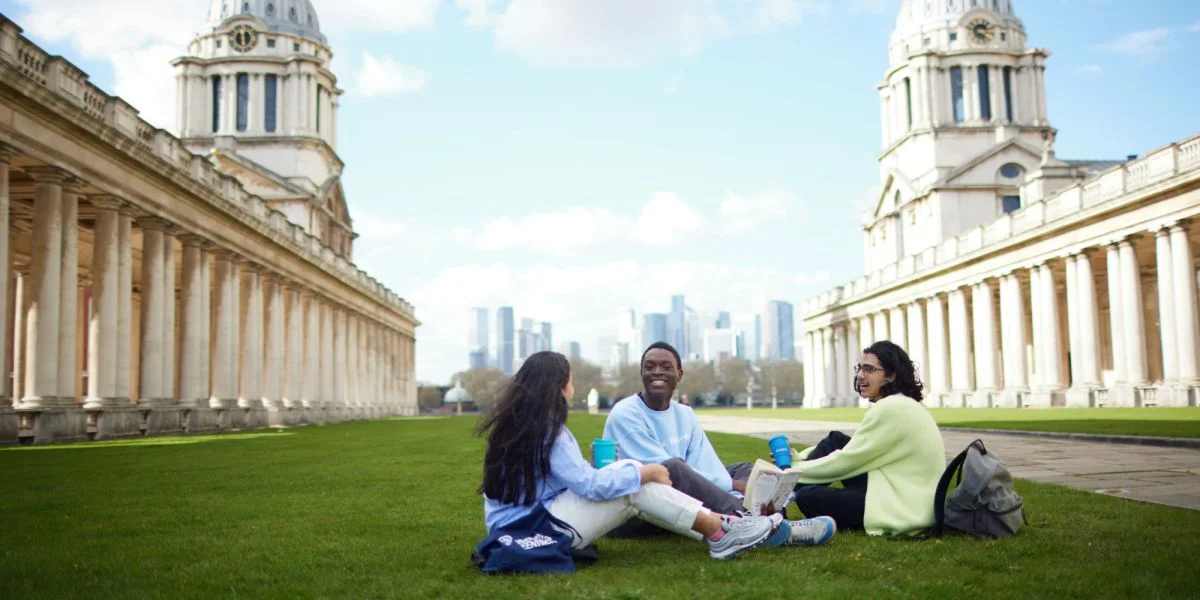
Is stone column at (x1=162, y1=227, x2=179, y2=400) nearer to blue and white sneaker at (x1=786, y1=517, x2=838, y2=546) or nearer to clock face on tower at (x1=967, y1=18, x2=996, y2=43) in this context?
blue and white sneaker at (x1=786, y1=517, x2=838, y2=546)

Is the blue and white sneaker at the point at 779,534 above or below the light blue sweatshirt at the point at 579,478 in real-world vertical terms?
below

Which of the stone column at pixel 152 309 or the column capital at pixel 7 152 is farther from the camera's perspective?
the stone column at pixel 152 309

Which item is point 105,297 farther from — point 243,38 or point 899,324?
point 243,38

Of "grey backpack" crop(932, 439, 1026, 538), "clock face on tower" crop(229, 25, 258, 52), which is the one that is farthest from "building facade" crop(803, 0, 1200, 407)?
"clock face on tower" crop(229, 25, 258, 52)

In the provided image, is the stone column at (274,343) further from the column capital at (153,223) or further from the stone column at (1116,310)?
the stone column at (1116,310)

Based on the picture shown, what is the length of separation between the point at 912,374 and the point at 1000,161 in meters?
78.7

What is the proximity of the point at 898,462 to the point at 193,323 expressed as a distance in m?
35.6

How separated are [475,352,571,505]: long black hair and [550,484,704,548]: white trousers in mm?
284

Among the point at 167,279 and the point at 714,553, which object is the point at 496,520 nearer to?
the point at 714,553

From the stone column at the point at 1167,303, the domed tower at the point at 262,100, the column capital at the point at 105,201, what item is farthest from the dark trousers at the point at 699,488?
the domed tower at the point at 262,100

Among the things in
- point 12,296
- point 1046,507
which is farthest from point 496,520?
point 12,296

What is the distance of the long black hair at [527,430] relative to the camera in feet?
23.9

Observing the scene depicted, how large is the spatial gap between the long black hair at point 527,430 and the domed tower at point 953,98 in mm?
79393

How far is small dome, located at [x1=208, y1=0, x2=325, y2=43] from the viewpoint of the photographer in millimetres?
89931
